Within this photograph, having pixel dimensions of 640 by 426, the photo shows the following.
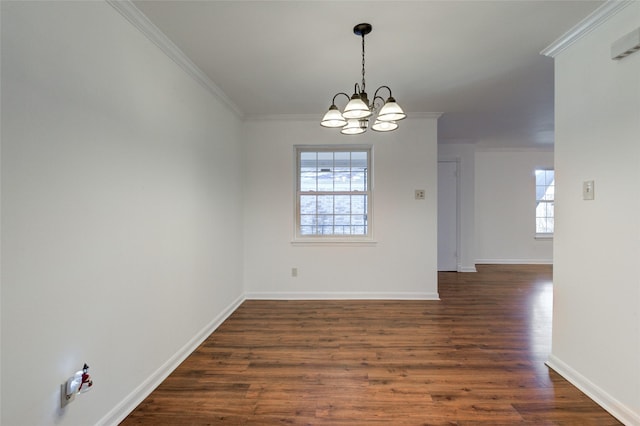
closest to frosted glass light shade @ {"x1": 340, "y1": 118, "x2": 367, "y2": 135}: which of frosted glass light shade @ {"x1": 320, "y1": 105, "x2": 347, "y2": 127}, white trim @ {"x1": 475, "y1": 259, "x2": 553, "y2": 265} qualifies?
frosted glass light shade @ {"x1": 320, "y1": 105, "x2": 347, "y2": 127}

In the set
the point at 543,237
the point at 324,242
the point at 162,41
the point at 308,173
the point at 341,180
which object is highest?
the point at 162,41

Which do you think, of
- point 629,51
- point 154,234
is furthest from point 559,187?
point 154,234

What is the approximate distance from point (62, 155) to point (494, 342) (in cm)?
340

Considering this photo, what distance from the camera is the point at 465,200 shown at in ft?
18.5

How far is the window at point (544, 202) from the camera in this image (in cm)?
620

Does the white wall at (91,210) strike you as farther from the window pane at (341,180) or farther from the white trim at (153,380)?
the window pane at (341,180)

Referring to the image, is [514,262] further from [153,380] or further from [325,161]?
[153,380]

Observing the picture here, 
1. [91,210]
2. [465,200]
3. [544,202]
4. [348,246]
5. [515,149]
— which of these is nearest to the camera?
[91,210]

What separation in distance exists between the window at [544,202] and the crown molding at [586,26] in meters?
4.94

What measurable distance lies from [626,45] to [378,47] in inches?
56.8

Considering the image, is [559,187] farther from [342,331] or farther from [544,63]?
[342,331]

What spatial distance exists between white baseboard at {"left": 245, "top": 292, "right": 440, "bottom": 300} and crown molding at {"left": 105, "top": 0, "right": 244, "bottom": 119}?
8.31 ft

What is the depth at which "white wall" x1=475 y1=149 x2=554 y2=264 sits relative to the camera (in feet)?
20.1

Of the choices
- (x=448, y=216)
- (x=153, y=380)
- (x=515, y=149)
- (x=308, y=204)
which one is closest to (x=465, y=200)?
(x=448, y=216)
